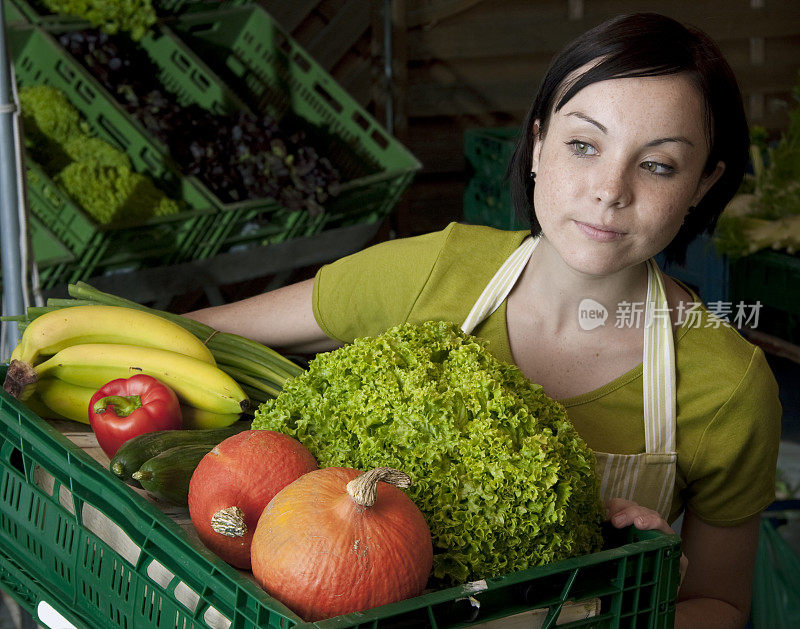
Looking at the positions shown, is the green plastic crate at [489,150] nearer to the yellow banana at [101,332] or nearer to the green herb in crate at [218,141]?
the green herb in crate at [218,141]

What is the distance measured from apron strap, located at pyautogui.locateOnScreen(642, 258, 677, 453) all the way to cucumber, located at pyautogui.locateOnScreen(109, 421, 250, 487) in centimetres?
70

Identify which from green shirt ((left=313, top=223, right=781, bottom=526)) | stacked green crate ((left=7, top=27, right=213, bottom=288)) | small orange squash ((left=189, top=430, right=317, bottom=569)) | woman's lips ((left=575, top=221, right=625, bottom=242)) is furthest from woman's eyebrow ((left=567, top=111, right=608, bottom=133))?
stacked green crate ((left=7, top=27, right=213, bottom=288))

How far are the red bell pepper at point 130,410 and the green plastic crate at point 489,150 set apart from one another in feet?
8.44

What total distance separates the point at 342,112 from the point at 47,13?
1252mm

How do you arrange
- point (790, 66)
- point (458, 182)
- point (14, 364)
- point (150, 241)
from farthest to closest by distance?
point (790, 66) → point (458, 182) → point (150, 241) → point (14, 364)

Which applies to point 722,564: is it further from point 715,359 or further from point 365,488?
point 365,488

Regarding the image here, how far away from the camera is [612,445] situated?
4.90ft

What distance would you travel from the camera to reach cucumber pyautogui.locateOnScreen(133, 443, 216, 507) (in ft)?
3.51

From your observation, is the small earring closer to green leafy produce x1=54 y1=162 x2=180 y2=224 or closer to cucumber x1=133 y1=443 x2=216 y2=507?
cucumber x1=133 y1=443 x2=216 y2=507

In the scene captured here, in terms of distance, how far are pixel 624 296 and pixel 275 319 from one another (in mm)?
668

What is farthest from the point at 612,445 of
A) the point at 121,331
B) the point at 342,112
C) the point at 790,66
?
the point at 790,66

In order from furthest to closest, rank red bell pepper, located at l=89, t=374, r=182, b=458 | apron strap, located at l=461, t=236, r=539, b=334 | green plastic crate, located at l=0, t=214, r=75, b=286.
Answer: green plastic crate, located at l=0, t=214, r=75, b=286 < apron strap, located at l=461, t=236, r=539, b=334 < red bell pepper, located at l=89, t=374, r=182, b=458

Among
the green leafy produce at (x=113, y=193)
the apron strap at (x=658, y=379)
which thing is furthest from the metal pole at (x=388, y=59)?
the apron strap at (x=658, y=379)

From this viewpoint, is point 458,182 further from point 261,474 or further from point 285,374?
point 261,474
